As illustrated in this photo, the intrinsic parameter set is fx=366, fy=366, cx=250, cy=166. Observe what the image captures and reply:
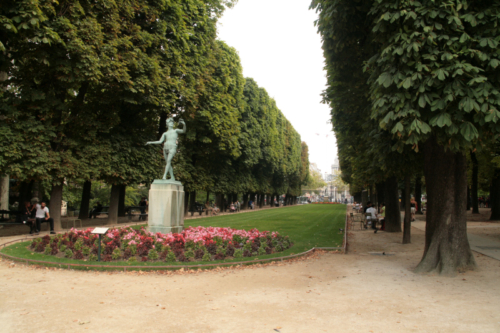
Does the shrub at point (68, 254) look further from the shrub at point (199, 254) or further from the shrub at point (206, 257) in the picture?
the shrub at point (206, 257)

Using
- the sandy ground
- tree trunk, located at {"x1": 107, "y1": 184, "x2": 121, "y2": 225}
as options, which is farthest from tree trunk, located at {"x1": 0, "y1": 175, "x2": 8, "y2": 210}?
the sandy ground

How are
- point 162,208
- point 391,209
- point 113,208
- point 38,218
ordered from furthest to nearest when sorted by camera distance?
1. point 113,208
2. point 391,209
3. point 38,218
4. point 162,208

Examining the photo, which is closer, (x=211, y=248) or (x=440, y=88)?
(x=440, y=88)

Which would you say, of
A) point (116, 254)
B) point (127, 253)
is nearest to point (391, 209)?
point (127, 253)

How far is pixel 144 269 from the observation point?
9445mm

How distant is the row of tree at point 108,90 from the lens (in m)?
15.4

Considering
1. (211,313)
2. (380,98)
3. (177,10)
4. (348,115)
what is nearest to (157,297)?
(211,313)

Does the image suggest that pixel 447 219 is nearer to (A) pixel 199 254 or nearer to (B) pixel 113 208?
(A) pixel 199 254

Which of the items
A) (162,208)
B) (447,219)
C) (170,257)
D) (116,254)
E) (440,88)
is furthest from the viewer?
(162,208)

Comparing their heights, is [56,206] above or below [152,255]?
above

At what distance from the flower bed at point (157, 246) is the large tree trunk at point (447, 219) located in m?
4.85

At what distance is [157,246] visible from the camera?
1095 cm

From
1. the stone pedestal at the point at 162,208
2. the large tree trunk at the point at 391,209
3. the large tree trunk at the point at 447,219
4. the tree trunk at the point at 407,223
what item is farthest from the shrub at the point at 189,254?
the large tree trunk at the point at 391,209

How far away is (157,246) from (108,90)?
1159 centimetres
